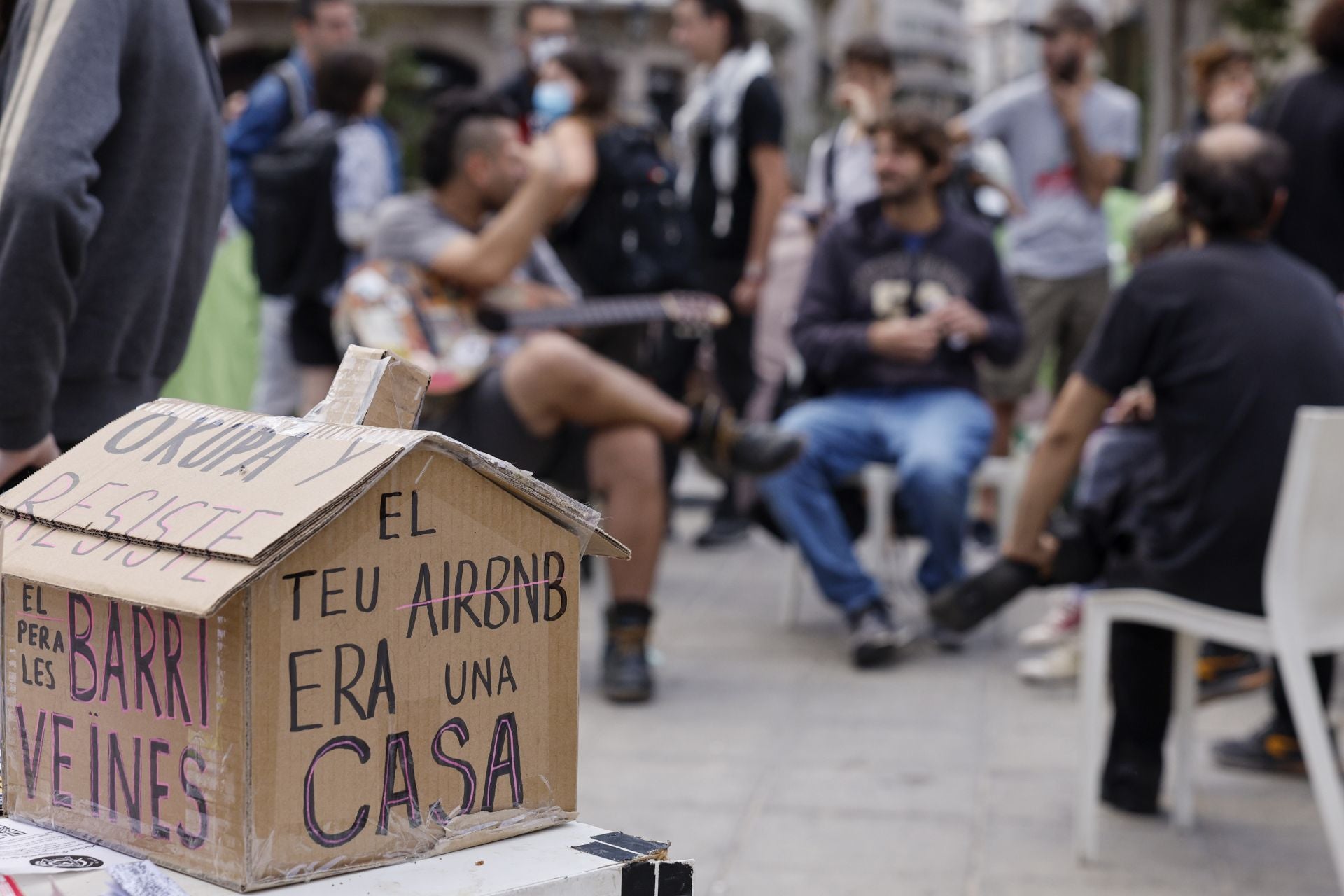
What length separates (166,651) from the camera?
4.54 ft

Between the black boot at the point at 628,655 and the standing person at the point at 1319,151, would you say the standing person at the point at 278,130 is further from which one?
the standing person at the point at 1319,151

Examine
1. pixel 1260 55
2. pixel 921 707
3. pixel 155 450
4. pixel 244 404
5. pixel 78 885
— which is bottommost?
pixel 921 707

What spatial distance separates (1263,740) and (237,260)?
3.72 m

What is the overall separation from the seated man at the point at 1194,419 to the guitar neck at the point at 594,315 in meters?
1.68

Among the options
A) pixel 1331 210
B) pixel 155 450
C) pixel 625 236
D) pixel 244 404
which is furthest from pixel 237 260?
pixel 155 450

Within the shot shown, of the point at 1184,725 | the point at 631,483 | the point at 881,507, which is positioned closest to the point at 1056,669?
the point at 881,507

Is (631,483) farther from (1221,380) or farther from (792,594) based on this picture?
(1221,380)

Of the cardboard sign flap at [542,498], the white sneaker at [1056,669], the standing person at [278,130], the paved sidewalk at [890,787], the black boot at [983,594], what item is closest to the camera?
the cardboard sign flap at [542,498]

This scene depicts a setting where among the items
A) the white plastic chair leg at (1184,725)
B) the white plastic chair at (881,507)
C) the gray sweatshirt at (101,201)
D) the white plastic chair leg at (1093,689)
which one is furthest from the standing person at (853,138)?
the gray sweatshirt at (101,201)

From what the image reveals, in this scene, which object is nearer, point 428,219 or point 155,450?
point 155,450

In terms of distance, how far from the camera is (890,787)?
3.86 meters

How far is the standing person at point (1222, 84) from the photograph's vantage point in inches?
269

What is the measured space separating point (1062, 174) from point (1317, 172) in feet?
6.87

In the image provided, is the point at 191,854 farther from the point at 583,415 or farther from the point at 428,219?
the point at 428,219
